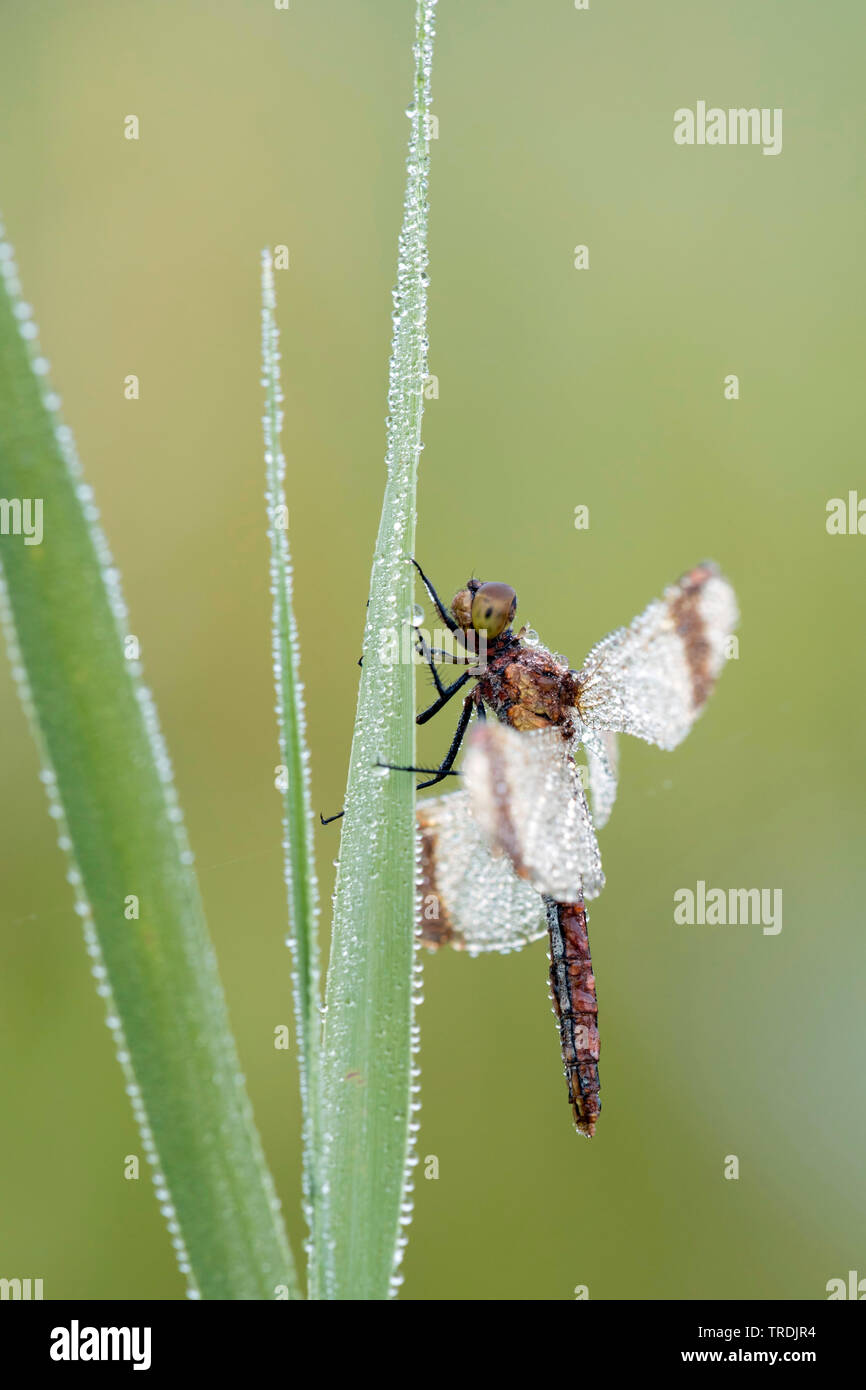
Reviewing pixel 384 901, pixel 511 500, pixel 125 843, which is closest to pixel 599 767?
pixel 384 901

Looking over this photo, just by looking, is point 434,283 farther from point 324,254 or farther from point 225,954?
point 225,954

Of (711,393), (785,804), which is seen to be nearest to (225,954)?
(785,804)

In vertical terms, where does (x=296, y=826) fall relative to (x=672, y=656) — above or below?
below

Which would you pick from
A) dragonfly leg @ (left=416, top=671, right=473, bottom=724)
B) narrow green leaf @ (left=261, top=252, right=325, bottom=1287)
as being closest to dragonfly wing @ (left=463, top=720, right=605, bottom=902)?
dragonfly leg @ (left=416, top=671, right=473, bottom=724)

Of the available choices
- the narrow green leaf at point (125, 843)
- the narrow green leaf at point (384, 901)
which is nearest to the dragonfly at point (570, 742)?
the narrow green leaf at point (384, 901)

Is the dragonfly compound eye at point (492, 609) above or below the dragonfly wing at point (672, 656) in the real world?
above

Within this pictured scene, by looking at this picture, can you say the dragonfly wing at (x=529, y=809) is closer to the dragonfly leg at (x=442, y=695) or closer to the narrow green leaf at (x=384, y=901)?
the dragonfly leg at (x=442, y=695)

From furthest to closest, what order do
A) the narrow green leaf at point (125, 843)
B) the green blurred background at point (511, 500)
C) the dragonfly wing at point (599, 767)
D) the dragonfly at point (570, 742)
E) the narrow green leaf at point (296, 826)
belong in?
the green blurred background at point (511, 500), the dragonfly wing at point (599, 767), the dragonfly at point (570, 742), the narrow green leaf at point (296, 826), the narrow green leaf at point (125, 843)

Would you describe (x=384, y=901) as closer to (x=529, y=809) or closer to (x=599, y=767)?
(x=529, y=809)
